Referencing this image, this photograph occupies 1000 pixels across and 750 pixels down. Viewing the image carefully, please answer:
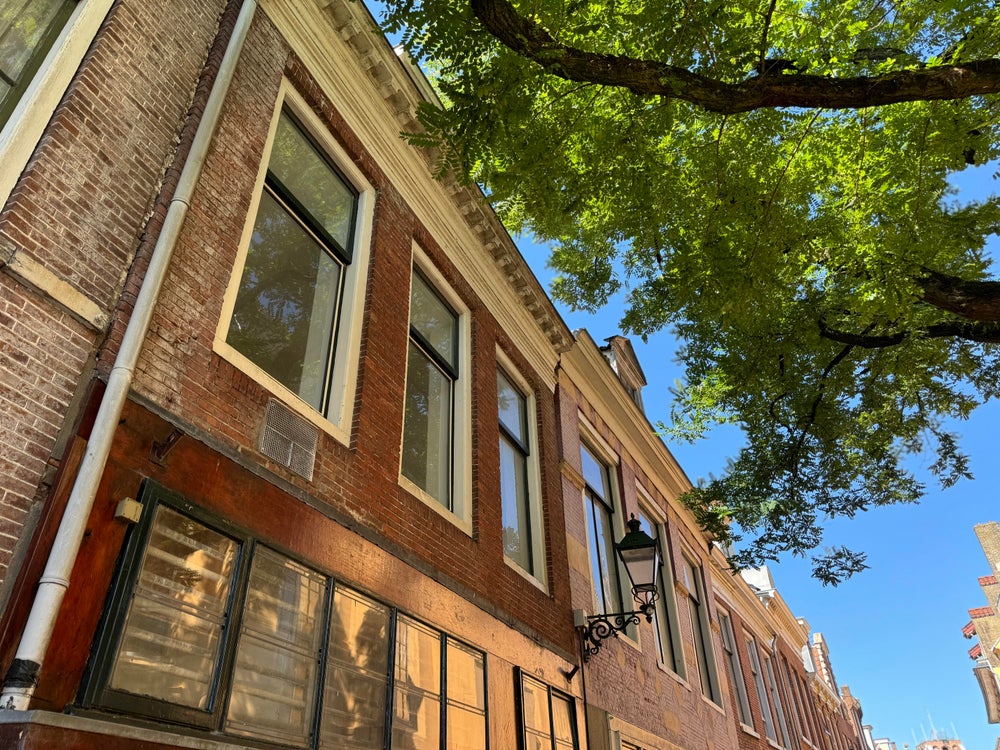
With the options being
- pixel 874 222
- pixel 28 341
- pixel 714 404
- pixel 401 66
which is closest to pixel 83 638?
pixel 28 341

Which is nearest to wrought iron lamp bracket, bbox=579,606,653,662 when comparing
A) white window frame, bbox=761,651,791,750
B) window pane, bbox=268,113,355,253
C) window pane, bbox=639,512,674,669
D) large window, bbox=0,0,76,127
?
window pane, bbox=639,512,674,669

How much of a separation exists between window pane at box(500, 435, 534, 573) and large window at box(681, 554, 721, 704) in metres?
6.98

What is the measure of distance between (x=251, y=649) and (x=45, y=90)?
330cm

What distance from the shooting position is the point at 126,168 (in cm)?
415

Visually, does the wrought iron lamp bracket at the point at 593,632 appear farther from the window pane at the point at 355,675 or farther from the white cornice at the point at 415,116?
the window pane at the point at 355,675

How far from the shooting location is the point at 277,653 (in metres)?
4.09

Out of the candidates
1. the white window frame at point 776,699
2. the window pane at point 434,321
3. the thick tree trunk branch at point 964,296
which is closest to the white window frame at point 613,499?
the window pane at point 434,321

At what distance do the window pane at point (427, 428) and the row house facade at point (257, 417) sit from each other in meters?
0.04

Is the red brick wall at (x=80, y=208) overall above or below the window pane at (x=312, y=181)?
below

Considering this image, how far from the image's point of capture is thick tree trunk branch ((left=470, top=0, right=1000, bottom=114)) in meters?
4.52

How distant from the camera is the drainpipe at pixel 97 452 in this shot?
2.76 metres

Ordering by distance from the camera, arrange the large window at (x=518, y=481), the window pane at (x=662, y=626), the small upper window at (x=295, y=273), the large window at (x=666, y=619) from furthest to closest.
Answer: the large window at (x=666, y=619) < the window pane at (x=662, y=626) < the large window at (x=518, y=481) < the small upper window at (x=295, y=273)

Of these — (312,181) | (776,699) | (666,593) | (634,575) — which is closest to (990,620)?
(776,699)

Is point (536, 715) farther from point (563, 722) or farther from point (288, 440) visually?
point (288, 440)
